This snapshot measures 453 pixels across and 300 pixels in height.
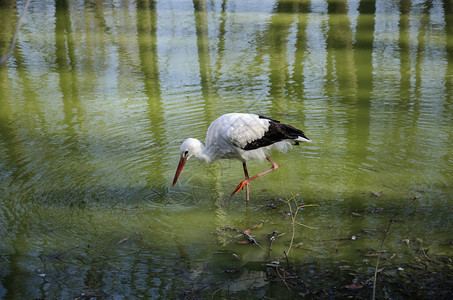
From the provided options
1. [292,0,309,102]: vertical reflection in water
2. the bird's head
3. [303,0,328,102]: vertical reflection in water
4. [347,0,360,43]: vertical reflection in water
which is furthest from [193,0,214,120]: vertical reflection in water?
[347,0,360,43]: vertical reflection in water

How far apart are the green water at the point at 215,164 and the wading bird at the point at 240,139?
444 mm

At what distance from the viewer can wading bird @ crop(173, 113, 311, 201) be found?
640 centimetres

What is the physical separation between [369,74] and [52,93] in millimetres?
6087

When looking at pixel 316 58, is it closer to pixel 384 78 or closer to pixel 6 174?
pixel 384 78

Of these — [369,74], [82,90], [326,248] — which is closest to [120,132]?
[82,90]

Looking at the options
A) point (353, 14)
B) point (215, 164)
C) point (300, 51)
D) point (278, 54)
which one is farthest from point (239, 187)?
point (353, 14)

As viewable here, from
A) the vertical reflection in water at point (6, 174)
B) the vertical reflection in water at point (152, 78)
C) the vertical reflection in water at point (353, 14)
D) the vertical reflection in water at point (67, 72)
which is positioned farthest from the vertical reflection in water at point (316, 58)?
the vertical reflection in water at point (6, 174)

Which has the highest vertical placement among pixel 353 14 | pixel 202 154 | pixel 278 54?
pixel 353 14

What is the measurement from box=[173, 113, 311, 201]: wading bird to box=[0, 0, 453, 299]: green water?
0.44 meters

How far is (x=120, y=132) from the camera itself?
8438 millimetres

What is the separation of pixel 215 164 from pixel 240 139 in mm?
1311

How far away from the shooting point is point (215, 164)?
7621 mm

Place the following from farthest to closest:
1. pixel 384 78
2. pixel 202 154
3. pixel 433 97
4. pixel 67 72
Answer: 1. pixel 67 72
2. pixel 384 78
3. pixel 433 97
4. pixel 202 154

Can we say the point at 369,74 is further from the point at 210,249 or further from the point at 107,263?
the point at 107,263
